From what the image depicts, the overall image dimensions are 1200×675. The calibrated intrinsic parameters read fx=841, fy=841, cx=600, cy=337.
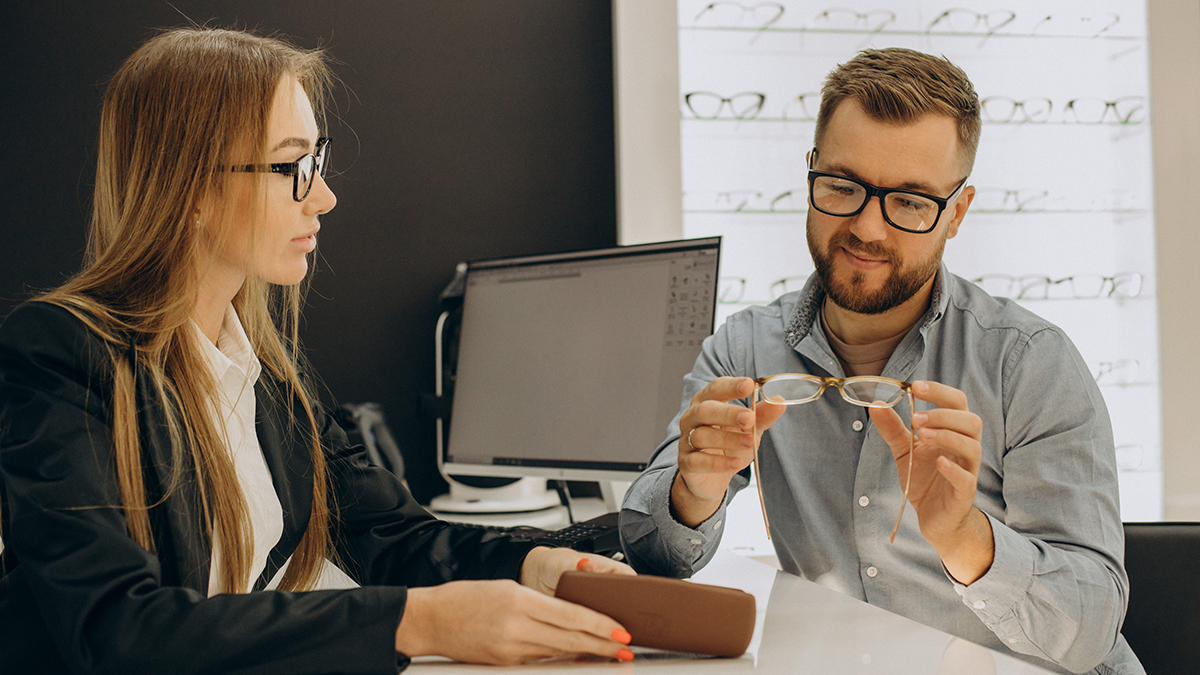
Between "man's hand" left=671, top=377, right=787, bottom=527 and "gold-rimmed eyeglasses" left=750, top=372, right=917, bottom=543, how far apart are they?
16 millimetres

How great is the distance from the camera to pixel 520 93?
7.93 ft

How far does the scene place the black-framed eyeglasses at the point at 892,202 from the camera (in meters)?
1.33

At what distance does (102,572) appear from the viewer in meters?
0.81

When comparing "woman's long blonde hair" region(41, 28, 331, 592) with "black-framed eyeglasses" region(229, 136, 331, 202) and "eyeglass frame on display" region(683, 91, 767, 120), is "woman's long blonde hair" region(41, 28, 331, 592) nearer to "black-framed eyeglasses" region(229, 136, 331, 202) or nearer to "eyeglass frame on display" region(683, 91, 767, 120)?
"black-framed eyeglasses" region(229, 136, 331, 202)

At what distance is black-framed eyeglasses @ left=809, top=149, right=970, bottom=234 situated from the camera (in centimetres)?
133

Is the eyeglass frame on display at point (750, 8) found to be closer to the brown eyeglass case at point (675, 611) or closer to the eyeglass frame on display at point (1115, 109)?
the eyeglass frame on display at point (1115, 109)

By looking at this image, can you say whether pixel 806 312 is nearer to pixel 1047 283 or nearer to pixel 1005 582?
pixel 1005 582

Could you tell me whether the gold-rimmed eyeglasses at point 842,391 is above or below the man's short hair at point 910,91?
below

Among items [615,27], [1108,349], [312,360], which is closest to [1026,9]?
[1108,349]

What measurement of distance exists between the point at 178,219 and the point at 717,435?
2.47ft

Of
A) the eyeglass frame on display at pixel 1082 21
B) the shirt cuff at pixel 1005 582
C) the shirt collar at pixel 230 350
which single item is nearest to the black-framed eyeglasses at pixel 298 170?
the shirt collar at pixel 230 350

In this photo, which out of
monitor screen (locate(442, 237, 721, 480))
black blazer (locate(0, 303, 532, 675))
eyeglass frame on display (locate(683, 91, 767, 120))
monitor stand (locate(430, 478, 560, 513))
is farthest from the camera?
eyeglass frame on display (locate(683, 91, 767, 120))

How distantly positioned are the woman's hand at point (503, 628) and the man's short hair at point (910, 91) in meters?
0.93

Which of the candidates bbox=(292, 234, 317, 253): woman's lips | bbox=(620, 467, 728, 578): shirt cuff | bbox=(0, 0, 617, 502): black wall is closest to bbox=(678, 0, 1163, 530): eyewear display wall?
bbox=(0, 0, 617, 502): black wall
